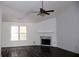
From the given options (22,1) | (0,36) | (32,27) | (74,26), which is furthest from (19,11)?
(74,26)

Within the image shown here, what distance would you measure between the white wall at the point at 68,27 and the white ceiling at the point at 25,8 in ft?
0.52

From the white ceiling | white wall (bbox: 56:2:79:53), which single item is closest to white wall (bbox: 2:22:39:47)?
the white ceiling

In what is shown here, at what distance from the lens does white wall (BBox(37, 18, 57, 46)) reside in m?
3.06

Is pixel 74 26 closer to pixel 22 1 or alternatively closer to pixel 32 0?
pixel 32 0

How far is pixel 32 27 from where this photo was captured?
305 centimetres

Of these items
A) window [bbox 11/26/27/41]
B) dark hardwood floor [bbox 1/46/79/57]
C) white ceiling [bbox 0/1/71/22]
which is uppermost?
white ceiling [bbox 0/1/71/22]

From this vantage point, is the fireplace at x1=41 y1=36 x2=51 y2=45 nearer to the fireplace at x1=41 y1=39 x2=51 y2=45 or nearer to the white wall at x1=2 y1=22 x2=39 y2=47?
the fireplace at x1=41 y1=39 x2=51 y2=45

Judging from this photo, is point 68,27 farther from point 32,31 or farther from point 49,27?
point 32,31

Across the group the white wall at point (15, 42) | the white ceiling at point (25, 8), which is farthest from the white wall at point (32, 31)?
the white ceiling at point (25, 8)

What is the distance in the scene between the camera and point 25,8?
303 cm

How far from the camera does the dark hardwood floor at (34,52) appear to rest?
115 inches

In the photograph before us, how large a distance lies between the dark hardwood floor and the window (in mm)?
231

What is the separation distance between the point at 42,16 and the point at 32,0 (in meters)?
0.43

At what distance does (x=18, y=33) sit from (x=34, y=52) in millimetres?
579
